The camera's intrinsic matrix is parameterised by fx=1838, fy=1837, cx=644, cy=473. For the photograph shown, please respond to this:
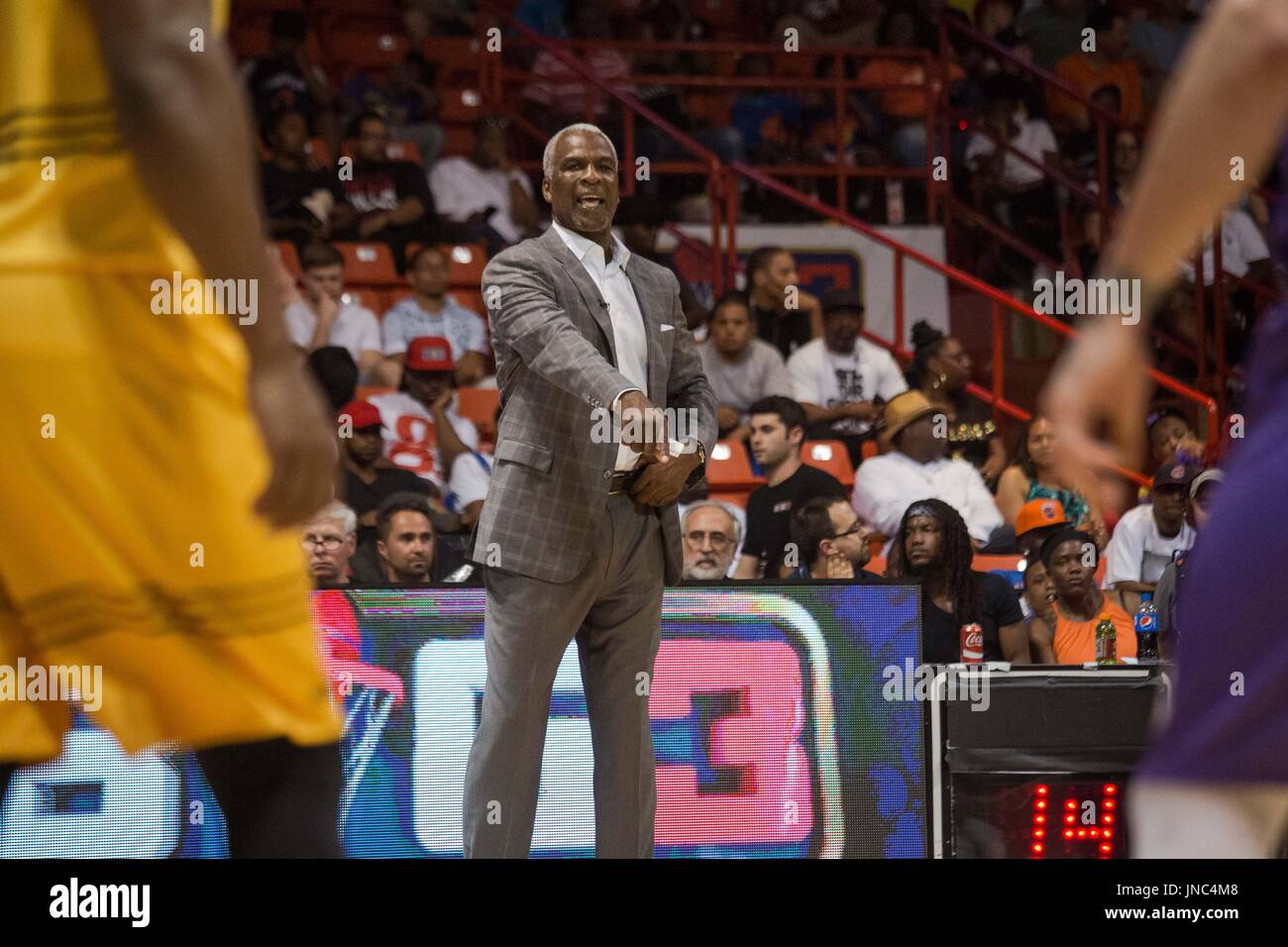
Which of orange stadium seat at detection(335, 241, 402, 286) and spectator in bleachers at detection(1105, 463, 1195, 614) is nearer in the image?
spectator in bleachers at detection(1105, 463, 1195, 614)

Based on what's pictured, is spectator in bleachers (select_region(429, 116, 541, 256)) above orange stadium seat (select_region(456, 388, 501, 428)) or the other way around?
above

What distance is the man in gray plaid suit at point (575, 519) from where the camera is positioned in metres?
4.00

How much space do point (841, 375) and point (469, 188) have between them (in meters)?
2.83

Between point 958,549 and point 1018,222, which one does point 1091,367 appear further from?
point 1018,222

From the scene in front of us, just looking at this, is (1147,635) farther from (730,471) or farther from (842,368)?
(842,368)

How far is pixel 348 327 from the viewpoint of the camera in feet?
26.9

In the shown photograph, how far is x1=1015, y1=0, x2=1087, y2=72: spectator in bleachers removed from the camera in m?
11.9

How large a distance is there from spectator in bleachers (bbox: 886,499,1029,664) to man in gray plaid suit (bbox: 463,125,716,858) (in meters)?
1.52

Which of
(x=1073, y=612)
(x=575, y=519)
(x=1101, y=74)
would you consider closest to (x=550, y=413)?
(x=575, y=519)

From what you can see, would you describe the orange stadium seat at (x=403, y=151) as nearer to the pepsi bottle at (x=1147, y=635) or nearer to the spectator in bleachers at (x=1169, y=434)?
the spectator in bleachers at (x=1169, y=434)

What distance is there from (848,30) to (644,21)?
1.37m

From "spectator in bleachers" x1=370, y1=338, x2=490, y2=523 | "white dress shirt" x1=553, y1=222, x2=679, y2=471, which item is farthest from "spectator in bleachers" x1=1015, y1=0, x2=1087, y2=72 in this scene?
"white dress shirt" x1=553, y1=222, x2=679, y2=471

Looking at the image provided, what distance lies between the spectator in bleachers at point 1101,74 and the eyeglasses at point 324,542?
7069 millimetres

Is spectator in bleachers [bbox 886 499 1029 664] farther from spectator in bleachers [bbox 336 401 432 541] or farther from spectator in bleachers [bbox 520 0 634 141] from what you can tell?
spectator in bleachers [bbox 520 0 634 141]
